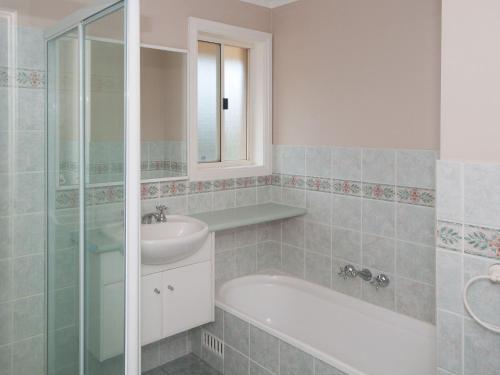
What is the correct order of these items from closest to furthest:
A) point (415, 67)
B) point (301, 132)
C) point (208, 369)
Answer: point (415, 67) < point (208, 369) < point (301, 132)

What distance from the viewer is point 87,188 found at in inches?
66.1

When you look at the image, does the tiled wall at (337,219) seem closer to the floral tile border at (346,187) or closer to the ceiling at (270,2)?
the floral tile border at (346,187)

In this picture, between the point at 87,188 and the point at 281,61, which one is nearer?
the point at 87,188

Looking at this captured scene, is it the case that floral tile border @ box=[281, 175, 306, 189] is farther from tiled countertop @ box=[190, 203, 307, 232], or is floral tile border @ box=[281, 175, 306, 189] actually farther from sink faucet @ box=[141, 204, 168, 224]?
sink faucet @ box=[141, 204, 168, 224]

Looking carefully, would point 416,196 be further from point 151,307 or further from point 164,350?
point 164,350

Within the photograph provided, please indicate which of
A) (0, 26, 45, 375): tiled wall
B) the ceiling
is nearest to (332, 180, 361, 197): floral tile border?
the ceiling

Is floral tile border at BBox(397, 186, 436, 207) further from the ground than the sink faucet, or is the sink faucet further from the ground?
floral tile border at BBox(397, 186, 436, 207)

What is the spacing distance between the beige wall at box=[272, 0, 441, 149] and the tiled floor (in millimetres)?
1646

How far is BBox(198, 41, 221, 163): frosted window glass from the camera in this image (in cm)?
321

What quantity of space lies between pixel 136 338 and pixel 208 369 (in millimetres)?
1439

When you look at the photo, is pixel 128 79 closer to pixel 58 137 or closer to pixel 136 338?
pixel 58 137

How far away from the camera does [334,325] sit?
299 cm

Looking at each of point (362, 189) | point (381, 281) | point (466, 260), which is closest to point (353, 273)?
point (381, 281)

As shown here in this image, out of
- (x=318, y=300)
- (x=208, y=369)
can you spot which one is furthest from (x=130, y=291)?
(x=318, y=300)
